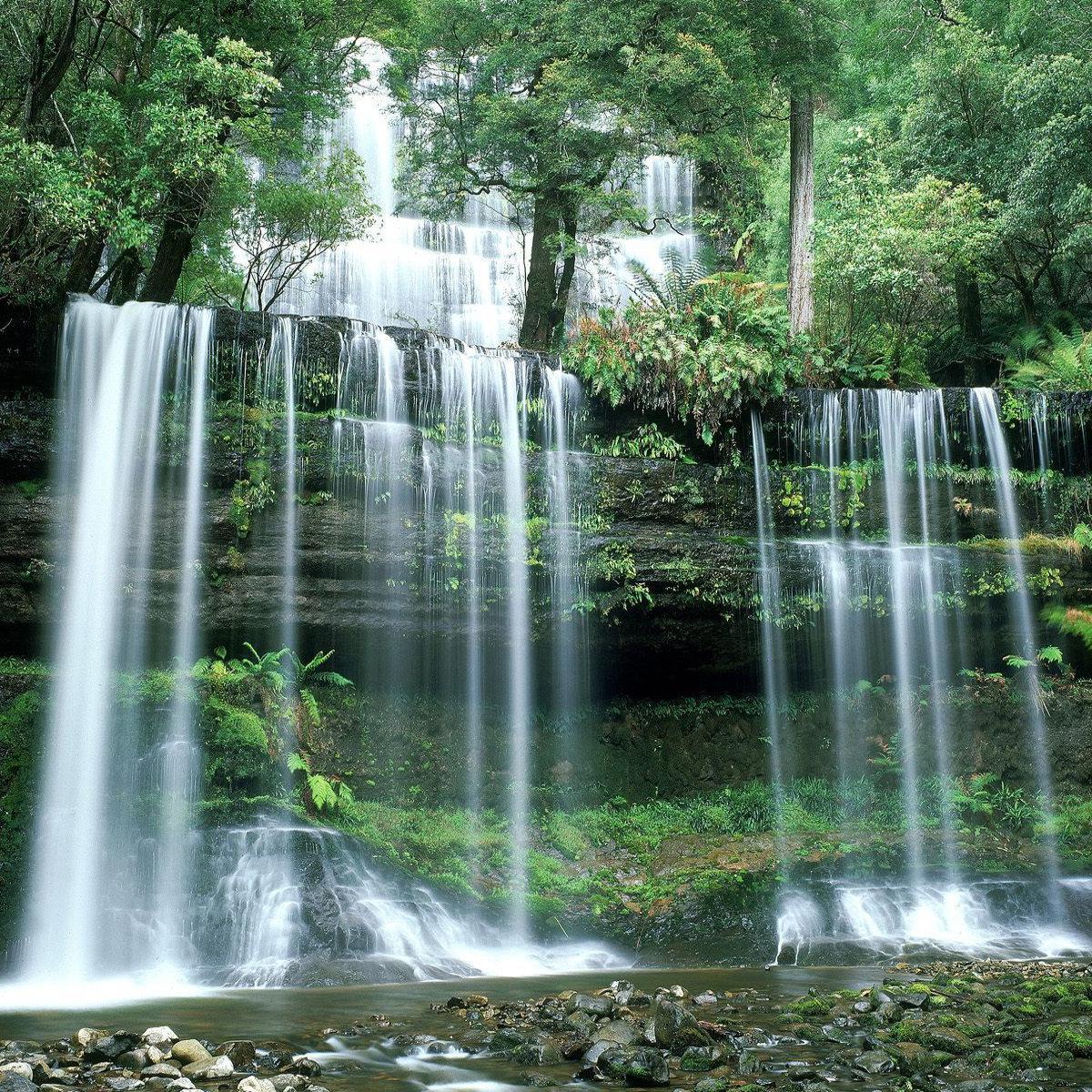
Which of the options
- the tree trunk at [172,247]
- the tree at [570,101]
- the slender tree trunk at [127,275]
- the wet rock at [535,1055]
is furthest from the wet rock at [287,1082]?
the tree at [570,101]

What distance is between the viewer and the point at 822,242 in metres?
17.2

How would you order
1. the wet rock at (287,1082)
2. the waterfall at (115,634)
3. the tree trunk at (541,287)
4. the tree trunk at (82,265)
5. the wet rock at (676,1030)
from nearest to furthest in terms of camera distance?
the wet rock at (287,1082)
the wet rock at (676,1030)
the waterfall at (115,634)
the tree trunk at (82,265)
the tree trunk at (541,287)

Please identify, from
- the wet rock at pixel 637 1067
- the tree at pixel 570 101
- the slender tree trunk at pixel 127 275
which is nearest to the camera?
the wet rock at pixel 637 1067

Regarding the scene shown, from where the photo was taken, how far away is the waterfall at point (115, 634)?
32.0 ft

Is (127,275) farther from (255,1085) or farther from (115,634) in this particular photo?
(255,1085)

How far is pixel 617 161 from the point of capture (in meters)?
17.8

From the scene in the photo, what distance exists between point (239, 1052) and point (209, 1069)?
13.0 inches

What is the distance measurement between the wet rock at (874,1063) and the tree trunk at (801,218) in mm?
13824

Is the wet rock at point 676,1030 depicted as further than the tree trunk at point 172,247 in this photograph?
No

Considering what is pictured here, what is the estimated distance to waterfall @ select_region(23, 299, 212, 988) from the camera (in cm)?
977

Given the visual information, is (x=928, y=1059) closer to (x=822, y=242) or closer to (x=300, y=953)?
(x=300, y=953)

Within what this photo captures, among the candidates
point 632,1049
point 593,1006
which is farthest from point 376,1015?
point 632,1049

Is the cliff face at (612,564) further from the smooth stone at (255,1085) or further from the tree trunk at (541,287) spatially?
the smooth stone at (255,1085)

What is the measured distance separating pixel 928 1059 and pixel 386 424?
9217 millimetres
